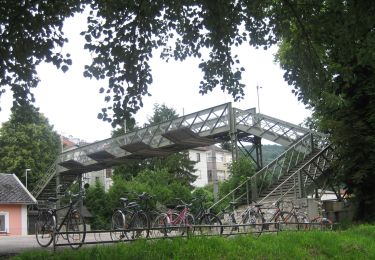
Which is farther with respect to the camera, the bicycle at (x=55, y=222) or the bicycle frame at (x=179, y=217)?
the bicycle frame at (x=179, y=217)

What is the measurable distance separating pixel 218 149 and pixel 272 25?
81524 mm

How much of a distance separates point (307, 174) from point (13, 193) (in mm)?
28891

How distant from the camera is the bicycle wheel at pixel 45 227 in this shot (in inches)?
428

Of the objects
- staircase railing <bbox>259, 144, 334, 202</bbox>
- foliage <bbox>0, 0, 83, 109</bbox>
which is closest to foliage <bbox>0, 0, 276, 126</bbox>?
foliage <bbox>0, 0, 83, 109</bbox>

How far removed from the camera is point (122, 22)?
35.7 feet

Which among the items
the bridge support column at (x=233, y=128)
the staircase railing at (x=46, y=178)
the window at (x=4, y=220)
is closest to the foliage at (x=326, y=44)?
the bridge support column at (x=233, y=128)

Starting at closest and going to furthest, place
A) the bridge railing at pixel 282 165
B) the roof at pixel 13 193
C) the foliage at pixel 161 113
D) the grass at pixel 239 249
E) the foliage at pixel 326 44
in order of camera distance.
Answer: the grass at pixel 239 249 → the foliage at pixel 326 44 → the bridge railing at pixel 282 165 → the roof at pixel 13 193 → the foliage at pixel 161 113

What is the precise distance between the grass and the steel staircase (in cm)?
1316

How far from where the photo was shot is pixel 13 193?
4231 centimetres

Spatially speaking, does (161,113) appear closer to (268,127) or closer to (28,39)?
(268,127)

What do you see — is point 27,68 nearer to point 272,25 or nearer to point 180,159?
point 272,25

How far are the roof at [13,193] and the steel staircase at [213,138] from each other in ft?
25.0

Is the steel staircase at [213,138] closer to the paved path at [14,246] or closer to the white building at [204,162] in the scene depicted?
the paved path at [14,246]

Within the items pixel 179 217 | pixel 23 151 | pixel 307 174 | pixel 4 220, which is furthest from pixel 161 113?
pixel 179 217
